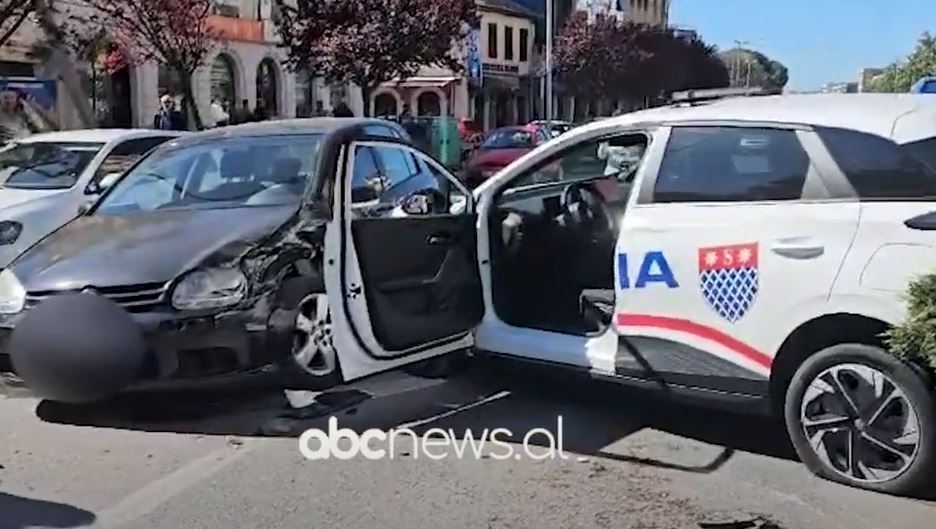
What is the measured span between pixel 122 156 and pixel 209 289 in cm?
590

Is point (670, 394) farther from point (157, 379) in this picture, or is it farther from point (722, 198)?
point (157, 379)

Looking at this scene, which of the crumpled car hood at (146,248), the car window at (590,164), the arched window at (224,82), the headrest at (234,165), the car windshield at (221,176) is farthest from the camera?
the arched window at (224,82)

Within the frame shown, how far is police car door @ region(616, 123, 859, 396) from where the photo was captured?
5.36 meters

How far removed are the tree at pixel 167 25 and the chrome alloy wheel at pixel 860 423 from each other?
1958 centimetres

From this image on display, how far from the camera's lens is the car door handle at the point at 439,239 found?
661cm

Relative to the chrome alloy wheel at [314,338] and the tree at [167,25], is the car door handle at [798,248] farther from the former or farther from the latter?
the tree at [167,25]

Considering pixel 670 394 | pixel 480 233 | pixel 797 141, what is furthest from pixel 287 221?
pixel 797 141

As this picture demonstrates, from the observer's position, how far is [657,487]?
5383 mm

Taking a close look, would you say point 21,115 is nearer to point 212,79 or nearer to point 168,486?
point 212,79

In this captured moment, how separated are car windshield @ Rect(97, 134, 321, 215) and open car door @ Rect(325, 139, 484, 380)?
304mm

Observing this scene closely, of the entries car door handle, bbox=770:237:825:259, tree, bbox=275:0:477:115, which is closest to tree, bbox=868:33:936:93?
tree, bbox=275:0:477:115

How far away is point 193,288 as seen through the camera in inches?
235

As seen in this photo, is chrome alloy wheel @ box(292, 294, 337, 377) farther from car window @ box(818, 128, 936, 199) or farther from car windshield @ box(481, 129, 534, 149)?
car windshield @ box(481, 129, 534, 149)

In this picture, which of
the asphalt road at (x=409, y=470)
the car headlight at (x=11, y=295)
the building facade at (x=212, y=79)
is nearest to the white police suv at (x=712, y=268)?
the asphalt road at (x=409, y=470)
